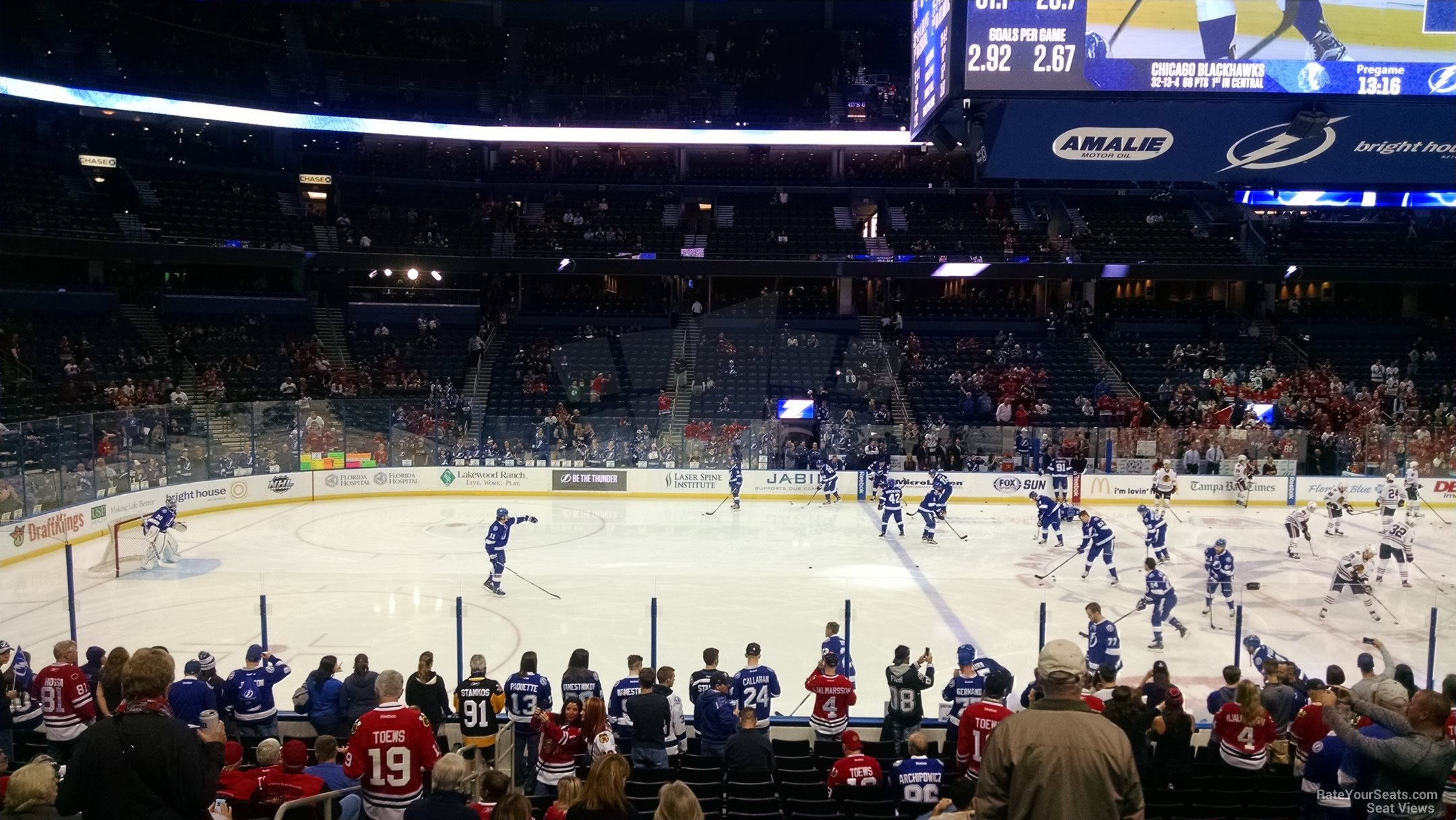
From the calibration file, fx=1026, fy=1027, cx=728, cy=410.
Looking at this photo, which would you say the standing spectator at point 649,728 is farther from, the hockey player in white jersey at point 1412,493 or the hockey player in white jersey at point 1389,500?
the hockey player in white jersey at point 1412,493

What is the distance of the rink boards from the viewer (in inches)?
971

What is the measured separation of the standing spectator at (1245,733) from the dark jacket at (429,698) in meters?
5.78

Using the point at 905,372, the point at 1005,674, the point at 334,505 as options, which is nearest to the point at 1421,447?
the point at 905,372

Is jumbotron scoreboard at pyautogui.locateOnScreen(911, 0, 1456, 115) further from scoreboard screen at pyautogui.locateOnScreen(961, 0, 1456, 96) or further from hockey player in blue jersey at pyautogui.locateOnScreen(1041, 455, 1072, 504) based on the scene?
hockey player in blue jersey at pyautogui.locateOnScreen(1041, 455, 1072, 504)

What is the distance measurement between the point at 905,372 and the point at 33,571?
22.3m

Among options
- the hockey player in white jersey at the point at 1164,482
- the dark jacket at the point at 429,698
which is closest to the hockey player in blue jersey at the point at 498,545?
the dark jacket at the point at 429,698

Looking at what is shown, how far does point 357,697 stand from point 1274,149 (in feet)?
30.6

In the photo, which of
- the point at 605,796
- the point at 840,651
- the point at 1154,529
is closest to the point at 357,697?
the point at 840,651

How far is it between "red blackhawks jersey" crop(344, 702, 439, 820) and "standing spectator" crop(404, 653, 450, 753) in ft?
7.52

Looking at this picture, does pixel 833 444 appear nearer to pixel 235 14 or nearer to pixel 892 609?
pixel 892 609

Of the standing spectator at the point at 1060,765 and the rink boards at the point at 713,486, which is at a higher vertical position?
the standing spectator at the point at 1060,765

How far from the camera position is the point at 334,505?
24125 millimetres

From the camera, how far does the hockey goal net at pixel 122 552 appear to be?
54.0ft

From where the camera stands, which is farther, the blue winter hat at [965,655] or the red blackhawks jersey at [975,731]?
the blue winter hat at [965,655]
